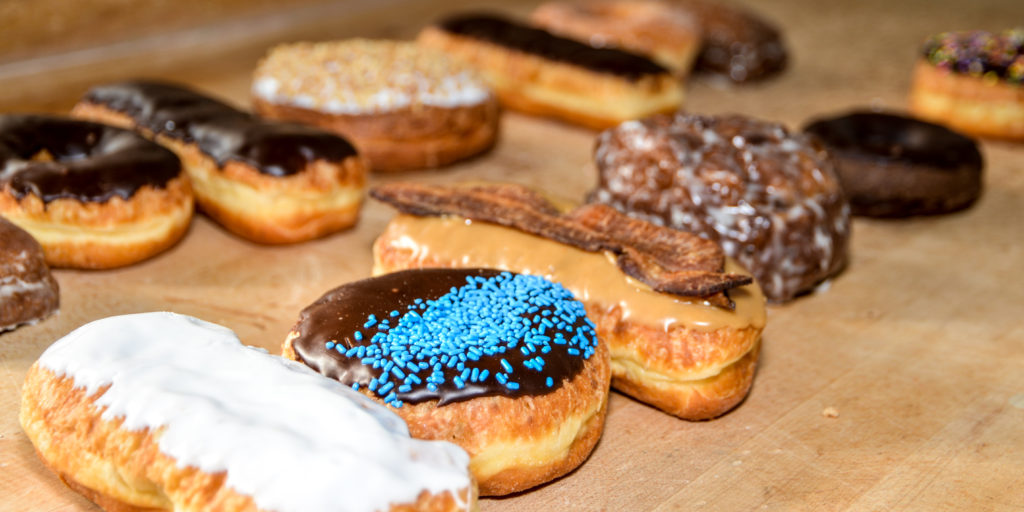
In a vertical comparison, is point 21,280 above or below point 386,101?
below

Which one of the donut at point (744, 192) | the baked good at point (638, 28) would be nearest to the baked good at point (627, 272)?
the donut at point (744, 192)

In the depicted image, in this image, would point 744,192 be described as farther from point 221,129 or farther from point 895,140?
point 221,129

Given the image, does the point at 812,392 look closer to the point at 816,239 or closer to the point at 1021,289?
the point at 816,239

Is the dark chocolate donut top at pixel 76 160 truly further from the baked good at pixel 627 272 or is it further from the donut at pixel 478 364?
the donut at pixel 478 364

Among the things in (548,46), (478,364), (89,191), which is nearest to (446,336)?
(478,364)

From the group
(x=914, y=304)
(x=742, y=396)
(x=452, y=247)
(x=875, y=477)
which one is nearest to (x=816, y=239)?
(x=914, y=304)
